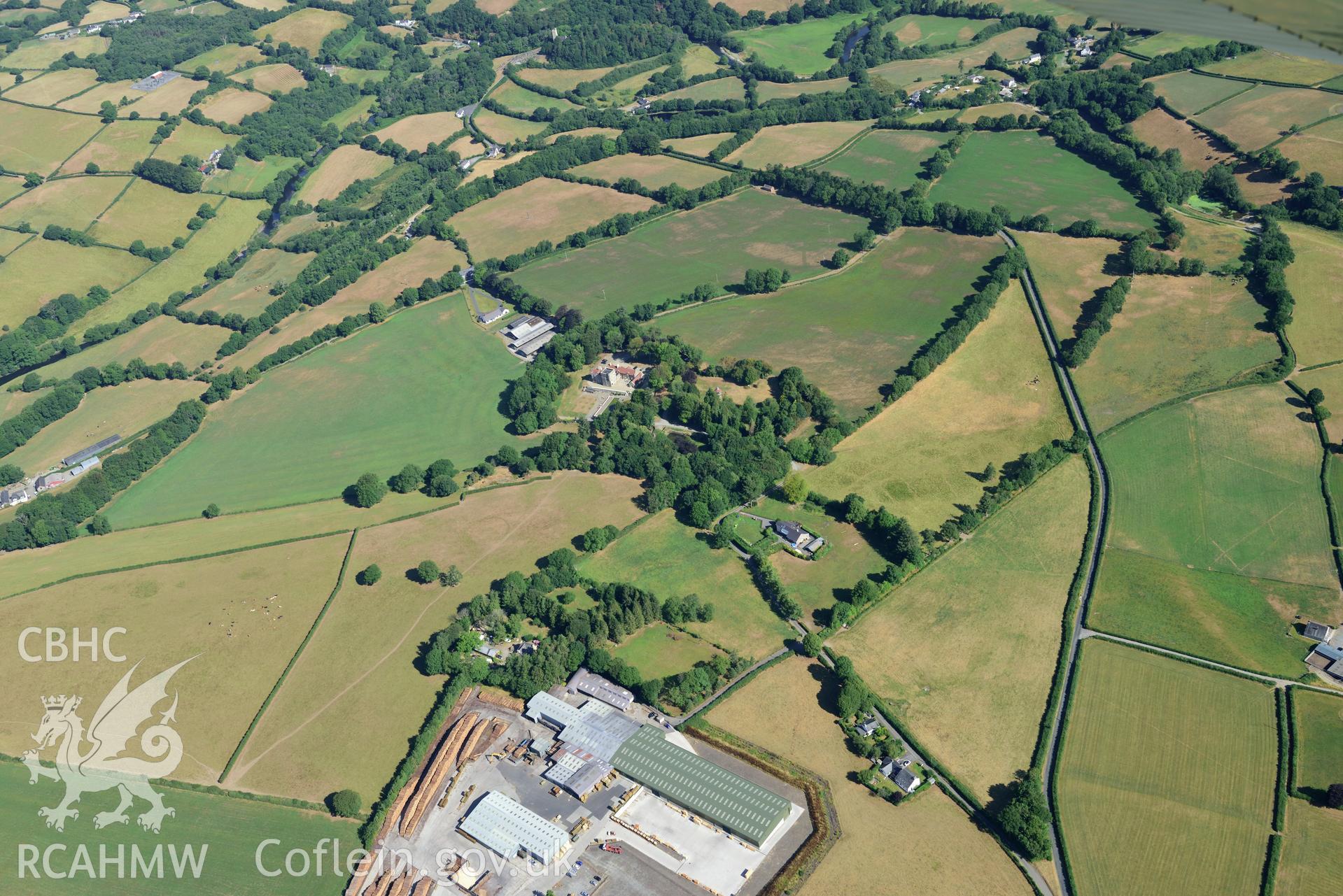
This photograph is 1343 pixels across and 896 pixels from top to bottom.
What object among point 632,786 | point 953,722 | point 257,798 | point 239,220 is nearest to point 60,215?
point 239,220

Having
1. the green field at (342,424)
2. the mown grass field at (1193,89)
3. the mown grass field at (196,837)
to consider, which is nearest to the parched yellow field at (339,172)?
the green field at (342,424)

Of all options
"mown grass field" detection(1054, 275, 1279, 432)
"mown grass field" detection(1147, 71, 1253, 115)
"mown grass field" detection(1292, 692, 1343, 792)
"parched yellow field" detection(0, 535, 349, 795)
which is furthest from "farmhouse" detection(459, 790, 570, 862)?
"mown grass field" detection(1147, 71, 1253, 115)

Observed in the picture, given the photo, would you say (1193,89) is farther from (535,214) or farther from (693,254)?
→ (535,214)

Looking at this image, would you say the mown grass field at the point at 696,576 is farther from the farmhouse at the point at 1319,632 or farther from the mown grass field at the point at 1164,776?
the farmhouse at the point at 1319,632

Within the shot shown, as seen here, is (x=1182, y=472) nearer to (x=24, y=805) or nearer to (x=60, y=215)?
(x=24, y=805)

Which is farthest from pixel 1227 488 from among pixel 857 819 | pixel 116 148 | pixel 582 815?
pixel 116 148

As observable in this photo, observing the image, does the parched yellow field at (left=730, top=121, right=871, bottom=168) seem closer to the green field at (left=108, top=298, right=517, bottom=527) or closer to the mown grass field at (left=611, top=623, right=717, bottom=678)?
the green field at (left=108, top=298, right=517, bottom=527)
